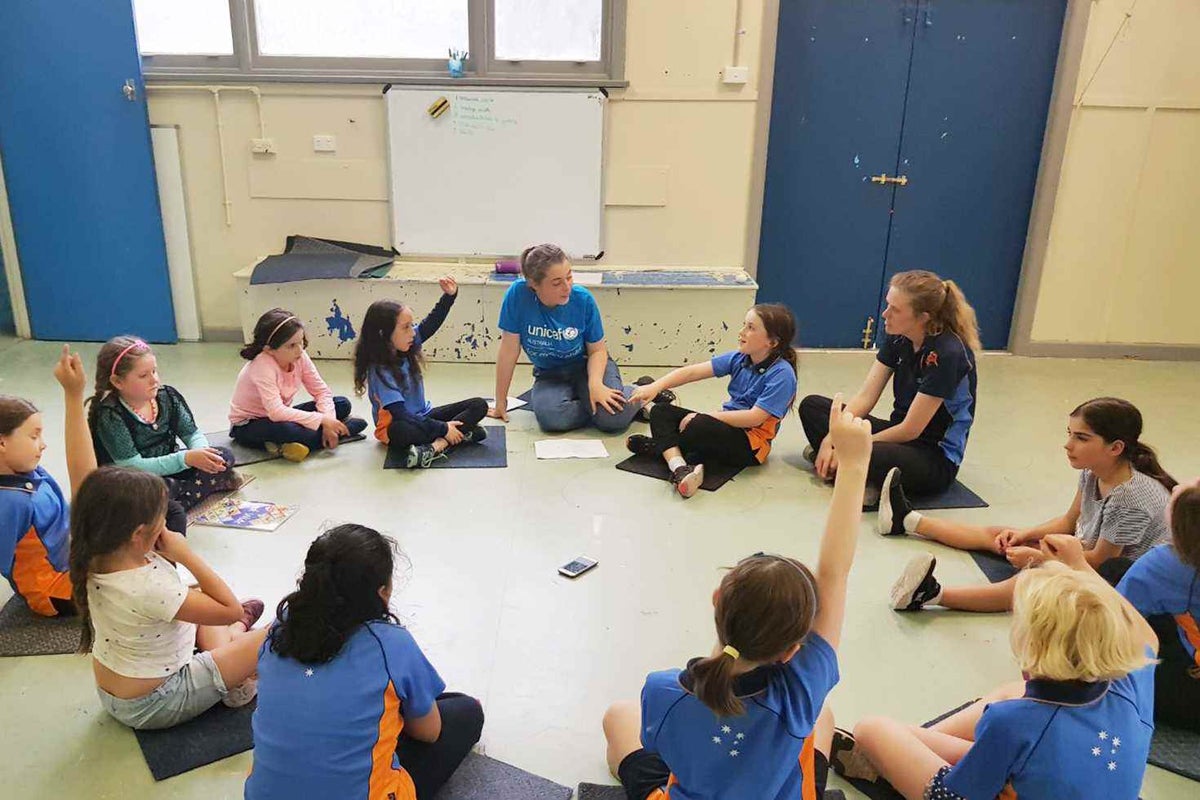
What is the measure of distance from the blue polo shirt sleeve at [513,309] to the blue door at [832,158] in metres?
1.78

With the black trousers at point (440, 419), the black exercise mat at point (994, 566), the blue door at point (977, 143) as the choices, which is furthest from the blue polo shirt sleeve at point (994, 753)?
the blue door at point (977, 143)

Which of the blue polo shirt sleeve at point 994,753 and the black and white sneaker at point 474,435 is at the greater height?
the blue polo shirt sleeve at point 994,753

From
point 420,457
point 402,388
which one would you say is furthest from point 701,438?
point 402,388

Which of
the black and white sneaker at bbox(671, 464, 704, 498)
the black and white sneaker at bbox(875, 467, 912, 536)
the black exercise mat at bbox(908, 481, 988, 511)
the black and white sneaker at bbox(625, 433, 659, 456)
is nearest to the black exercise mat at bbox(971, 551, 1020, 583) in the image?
the black and white sneaker at bbox(875, 467, 912, 536)

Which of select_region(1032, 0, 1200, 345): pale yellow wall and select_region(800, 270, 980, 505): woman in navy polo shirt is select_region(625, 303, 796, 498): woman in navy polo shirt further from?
select_region(1032, 0, 1200, 345): pale yellow wall

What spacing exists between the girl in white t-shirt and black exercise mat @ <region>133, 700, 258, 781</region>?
3cm

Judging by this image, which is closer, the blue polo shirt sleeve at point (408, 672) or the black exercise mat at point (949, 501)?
the blue polo shirt sleeve at point (408, 672)

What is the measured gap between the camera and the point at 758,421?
3311mm

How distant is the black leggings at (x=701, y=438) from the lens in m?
3.37

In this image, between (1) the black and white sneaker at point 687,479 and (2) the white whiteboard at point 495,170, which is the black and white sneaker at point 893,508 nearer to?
(1) the black and white sneaker at point 687,479

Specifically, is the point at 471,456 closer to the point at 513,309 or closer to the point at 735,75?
the point at 513,309

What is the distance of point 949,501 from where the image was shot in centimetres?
323

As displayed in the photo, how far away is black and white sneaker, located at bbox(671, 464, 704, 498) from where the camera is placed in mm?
3146

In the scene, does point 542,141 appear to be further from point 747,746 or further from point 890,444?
point 747,746
